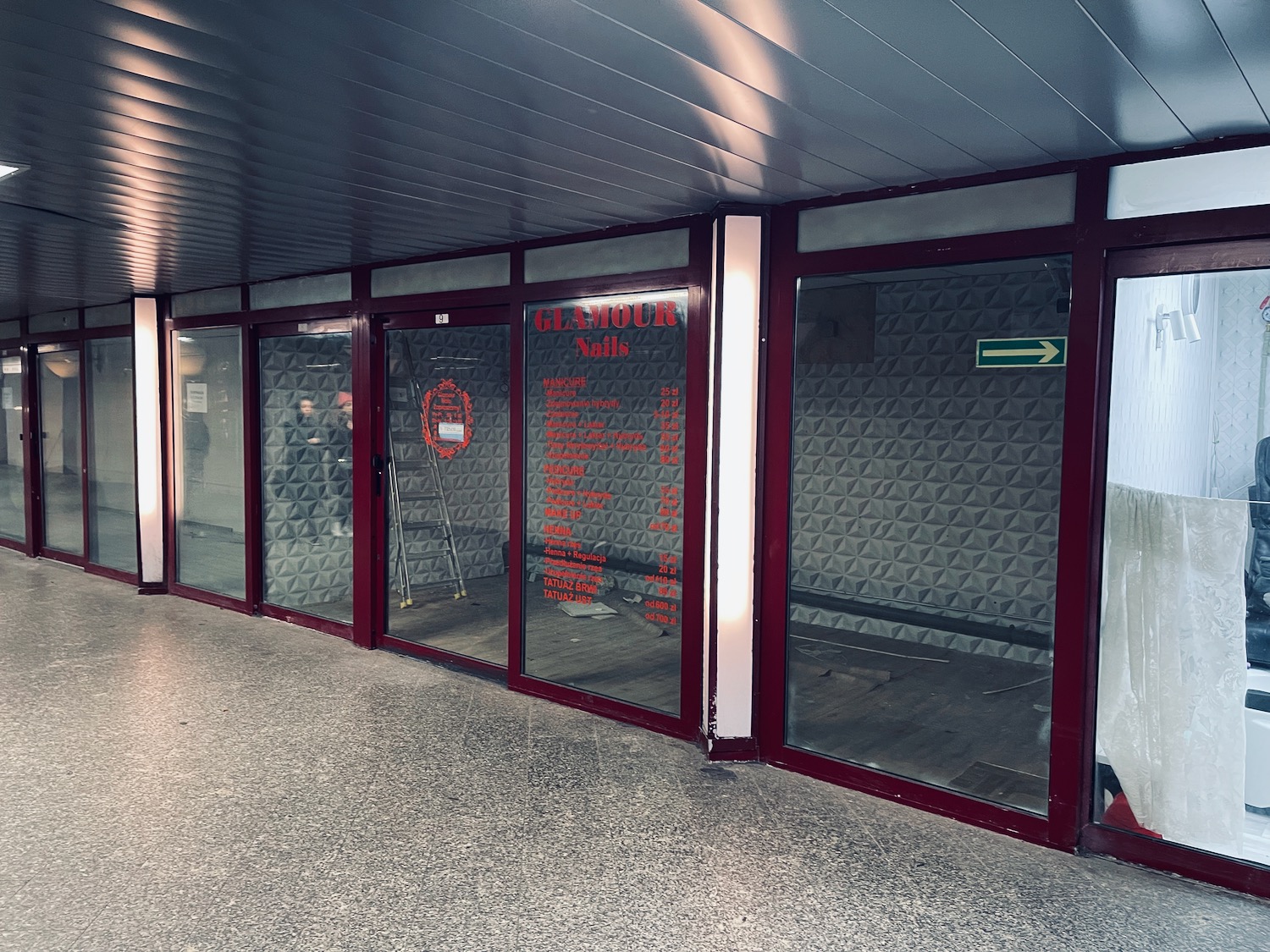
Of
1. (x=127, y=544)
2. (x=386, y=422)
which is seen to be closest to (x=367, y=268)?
(x=386, y=422)

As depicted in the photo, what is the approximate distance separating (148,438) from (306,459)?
1.87m

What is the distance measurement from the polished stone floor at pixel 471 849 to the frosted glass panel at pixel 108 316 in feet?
12.6

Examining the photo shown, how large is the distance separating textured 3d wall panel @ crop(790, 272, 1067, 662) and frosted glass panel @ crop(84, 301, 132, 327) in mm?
5617

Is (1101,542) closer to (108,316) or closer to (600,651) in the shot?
(600,651)

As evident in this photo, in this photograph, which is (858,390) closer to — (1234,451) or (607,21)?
(1234,451)

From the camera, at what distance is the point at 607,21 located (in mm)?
2094

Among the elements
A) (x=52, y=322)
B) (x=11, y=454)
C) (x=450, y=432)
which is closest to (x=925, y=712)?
(x=450, y=432)

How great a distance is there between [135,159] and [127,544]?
212 inches

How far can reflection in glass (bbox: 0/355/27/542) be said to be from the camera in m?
9.16

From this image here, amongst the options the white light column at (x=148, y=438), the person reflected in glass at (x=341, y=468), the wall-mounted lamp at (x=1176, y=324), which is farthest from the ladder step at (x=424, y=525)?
the wall-mounted lamp at (x=1176, y=324)

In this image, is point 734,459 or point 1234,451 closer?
point 1234,451

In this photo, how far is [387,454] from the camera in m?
5.80

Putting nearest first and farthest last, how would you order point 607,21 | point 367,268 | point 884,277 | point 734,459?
1. point 607,21
2. point 884,277
3. point 734,459
4. point 367,268

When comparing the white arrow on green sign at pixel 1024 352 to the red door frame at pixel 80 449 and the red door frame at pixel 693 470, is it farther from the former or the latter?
the red door frame at pixel 80 449
